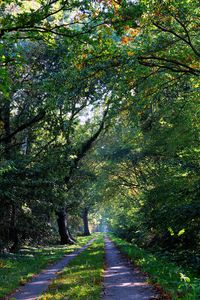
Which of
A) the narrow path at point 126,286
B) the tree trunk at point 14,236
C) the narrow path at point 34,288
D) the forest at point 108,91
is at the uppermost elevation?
the forest at point 108,91

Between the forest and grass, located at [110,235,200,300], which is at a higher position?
the forest

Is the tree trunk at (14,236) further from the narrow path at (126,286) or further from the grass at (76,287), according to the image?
the grass at (76,287)

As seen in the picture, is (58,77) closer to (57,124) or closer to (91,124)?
(57,124)

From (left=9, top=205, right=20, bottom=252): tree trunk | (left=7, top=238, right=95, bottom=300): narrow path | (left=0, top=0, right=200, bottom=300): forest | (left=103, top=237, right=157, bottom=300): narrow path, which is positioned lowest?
(left=103, top=237, right=157, bottom=300): narrow path

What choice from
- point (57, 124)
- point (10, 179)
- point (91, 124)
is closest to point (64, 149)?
point (57, 124)

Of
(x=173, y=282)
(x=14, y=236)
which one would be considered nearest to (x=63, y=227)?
(x=14, y=236)

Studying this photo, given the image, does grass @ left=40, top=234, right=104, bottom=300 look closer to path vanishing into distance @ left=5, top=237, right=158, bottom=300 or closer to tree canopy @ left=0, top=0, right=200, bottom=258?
path vanishing into distance @ left=5, top=237, right=158, bottom=300

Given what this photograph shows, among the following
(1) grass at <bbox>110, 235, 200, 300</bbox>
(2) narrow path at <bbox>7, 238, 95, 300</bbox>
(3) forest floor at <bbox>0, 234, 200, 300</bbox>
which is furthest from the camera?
(2) narrow path at <bbox>7, 238, 95, 300</bbox>

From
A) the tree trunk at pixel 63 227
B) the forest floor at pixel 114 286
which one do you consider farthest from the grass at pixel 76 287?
the tree trunk at pixel 63 227

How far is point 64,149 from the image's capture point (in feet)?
67.3

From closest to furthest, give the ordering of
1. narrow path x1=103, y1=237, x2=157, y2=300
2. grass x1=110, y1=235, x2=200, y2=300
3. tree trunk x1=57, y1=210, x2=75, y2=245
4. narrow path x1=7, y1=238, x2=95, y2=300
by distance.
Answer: grass x1=110, y1=235, x2=200, y2=300
narrow path x1=103, y1=237, x2=157, y2=300
narrow path x1=7, y1=238, x2=95, y2=300
tree trunk x1=57, y1=210, x2=75, y2=245

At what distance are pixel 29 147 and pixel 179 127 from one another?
13713 mm

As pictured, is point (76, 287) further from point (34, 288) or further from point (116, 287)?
point (34, 288)

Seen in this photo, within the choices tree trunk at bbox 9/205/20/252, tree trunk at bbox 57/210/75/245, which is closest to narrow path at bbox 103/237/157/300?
tree trunk at bbox 9/205/20/252
